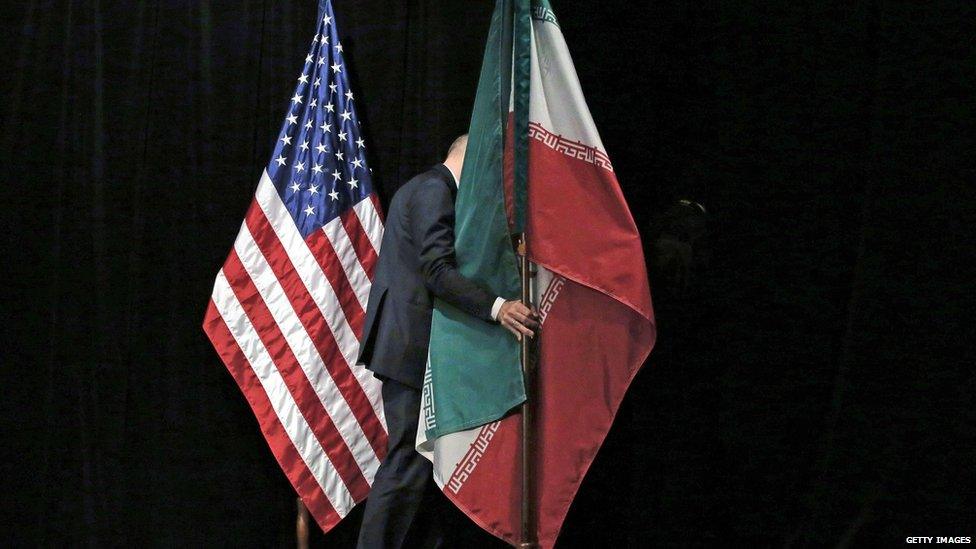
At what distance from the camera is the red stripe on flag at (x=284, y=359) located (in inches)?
122

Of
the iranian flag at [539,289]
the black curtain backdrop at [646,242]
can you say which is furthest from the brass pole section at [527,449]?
the black curtain backdrop at [646,242]

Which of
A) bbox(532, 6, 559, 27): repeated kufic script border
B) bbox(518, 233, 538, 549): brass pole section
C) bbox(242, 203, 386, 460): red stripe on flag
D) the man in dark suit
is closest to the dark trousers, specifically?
the man in dark suit

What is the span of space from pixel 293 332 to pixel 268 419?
30cm

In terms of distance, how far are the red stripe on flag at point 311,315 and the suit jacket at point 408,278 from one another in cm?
27

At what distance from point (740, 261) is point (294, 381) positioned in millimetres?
1509

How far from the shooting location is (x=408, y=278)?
286 centimetres

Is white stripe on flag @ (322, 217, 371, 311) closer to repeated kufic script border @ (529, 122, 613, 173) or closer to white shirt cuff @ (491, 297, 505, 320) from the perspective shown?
white shirt cuff @ (491, 297, 505, 320)

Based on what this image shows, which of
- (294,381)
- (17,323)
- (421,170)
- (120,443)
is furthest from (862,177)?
(17,323)

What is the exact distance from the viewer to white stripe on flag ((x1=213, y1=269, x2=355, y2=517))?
10.1 ft

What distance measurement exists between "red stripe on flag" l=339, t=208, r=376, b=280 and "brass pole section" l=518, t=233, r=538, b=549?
83 cm

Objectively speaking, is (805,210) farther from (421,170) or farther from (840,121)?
(421,170)

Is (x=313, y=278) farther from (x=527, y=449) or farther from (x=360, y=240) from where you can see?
(x=527, y=449)

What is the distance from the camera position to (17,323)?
325cm

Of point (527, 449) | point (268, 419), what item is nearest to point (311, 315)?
point (268, 419)
